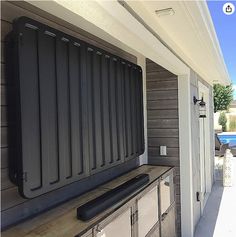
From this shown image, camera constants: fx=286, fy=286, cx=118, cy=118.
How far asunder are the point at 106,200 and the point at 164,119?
210 cm

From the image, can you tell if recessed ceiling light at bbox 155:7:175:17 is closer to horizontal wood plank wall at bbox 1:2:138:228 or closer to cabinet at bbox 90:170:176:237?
horizontal wood plank wall at bbox 1:2:138:228

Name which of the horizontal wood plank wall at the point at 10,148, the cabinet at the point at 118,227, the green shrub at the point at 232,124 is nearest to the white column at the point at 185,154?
the cabinet at the point at 118,227

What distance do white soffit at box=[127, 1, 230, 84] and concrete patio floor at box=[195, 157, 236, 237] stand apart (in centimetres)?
238

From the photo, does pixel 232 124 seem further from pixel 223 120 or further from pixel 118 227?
pixel 118 227

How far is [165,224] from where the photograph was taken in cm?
280

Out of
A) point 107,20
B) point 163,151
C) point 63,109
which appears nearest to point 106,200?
point 63,109

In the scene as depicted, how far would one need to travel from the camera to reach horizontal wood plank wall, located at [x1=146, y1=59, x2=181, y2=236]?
371cm

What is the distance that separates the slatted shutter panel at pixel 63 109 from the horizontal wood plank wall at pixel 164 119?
1.24 m

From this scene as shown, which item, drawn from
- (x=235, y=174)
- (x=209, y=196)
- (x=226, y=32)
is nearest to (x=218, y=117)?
(x=226, y=32)

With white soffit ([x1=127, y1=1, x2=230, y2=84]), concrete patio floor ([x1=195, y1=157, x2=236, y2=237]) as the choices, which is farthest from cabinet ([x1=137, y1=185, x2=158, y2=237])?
concrete patio floor ([x1=195, y1=157, x2=236, y2=237])

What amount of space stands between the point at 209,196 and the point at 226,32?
5.84 meters

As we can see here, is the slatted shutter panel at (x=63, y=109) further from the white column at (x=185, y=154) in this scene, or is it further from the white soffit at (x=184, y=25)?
the white column at (x=185, y=154)

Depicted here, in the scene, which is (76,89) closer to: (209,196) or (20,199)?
(20,199)

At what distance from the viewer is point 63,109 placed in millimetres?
1709
